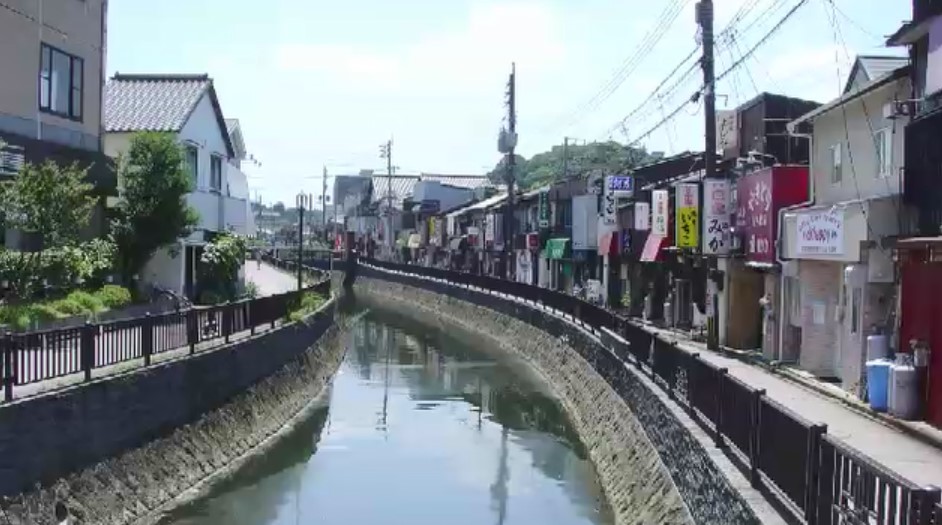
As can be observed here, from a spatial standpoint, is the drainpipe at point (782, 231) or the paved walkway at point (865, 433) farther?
the drainpipe at point (782, 231)

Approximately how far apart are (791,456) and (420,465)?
12.7 meters

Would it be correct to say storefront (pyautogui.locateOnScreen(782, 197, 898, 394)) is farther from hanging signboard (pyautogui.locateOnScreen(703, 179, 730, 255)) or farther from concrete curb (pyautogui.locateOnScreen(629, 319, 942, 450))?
hanging signboard (pyautogui.locateOnScreen(703, 179, 730, 255))

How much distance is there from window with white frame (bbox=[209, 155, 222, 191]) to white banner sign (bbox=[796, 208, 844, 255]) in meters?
24.4

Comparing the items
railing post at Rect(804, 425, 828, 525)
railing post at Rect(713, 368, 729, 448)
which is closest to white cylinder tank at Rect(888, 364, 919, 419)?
railing post at Rect(713, 368, 729, 448)

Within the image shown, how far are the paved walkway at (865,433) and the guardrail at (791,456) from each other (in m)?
1.56

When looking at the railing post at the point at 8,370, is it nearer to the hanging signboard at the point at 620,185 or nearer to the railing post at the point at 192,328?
the railing post at the point at 192,328

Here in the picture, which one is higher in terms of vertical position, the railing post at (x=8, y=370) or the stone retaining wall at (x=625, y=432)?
the railing post at (x=8, y=370)

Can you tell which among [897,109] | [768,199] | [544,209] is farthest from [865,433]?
[544,209]

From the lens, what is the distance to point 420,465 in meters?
20.9

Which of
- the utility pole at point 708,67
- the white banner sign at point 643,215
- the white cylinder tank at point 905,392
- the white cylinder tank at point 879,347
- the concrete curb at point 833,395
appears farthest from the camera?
the white banner sign at point 643,215

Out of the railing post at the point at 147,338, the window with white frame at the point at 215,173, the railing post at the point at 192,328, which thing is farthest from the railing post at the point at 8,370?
the window with white frame at the point at 215,173

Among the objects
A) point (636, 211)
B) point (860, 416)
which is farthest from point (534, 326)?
point (860, 416)

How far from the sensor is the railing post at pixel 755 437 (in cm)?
1038

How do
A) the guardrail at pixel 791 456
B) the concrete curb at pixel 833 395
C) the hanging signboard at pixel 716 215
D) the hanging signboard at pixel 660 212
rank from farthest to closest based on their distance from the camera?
the hanging signboard at pixel 660 212
the hanging signboard at pixel 716 215
the concrete curb at pixel 833 395
the guardrail at pixel 791 456
